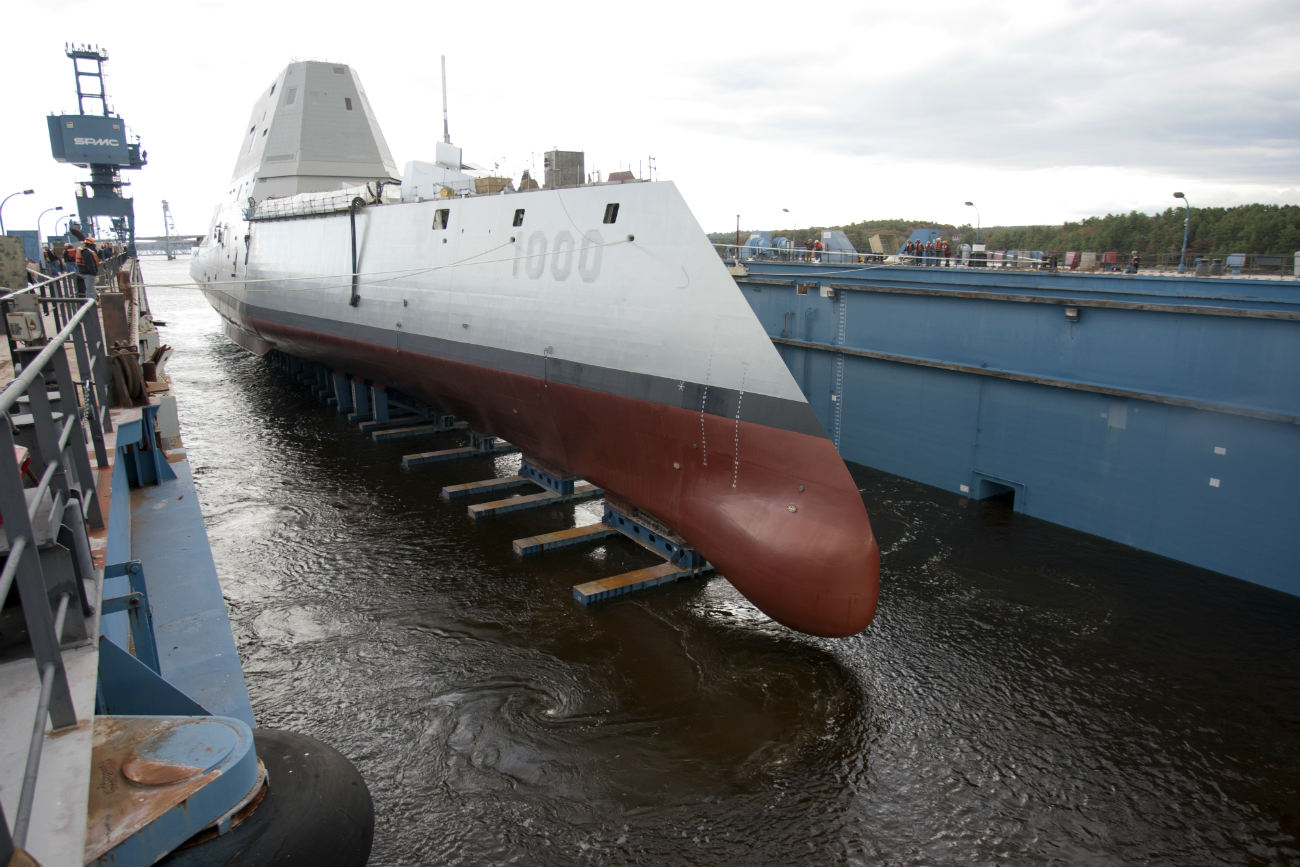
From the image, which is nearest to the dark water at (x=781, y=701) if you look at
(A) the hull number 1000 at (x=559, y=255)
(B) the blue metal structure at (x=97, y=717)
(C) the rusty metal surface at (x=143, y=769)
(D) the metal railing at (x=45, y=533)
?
(B) the blue metal structure at (x=97, y=717)

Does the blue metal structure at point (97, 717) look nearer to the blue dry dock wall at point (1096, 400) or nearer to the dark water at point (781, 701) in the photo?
the dark water at point (781, 701)

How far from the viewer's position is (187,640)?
5.09 m

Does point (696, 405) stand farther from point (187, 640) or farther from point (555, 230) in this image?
point (187, 640)

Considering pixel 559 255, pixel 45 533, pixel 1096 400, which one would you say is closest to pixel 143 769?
pixel 45 533

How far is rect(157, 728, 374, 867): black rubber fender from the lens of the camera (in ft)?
9.64

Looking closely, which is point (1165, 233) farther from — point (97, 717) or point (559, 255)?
point (97, 717)

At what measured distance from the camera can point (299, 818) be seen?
10.7 ft

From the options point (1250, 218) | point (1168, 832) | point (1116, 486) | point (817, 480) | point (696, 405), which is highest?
point (1250, 218)

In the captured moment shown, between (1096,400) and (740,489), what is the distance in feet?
21.6

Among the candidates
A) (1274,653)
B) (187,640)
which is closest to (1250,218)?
(1274,653)

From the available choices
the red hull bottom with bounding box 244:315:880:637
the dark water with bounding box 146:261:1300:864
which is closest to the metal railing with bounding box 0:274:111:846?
the dark water with bounding box 146:261:1300:864

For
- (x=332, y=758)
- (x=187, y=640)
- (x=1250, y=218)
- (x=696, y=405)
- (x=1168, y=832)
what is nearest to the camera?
(x=332, y=758)

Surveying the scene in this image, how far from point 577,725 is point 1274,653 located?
794 cm

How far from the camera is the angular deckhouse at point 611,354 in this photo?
813 cm
